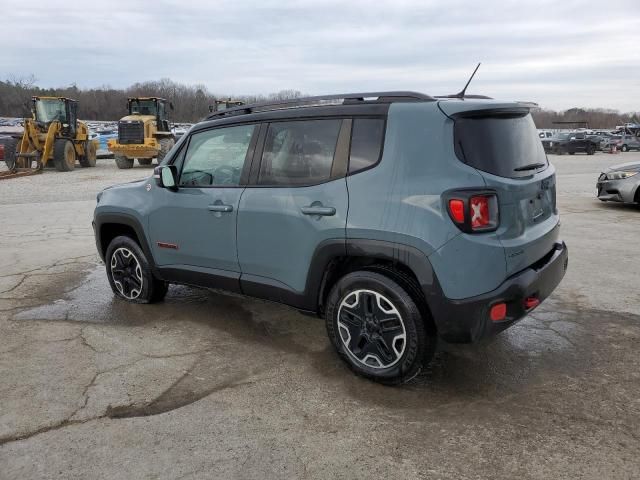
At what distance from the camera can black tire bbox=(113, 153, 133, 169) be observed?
2333 centimetres

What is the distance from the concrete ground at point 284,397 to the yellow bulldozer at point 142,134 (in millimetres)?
18055

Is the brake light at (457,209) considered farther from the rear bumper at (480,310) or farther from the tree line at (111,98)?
the tree line at (111,98)

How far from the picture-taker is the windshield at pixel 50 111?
72.3 feet

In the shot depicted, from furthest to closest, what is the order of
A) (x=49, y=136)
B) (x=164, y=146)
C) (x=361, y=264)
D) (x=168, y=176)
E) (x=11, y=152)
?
1. (x=164, y=146)
2. (x=49, y=136)
3. (x=11, y=152)
4. (x=168, y=176)
5. (x=361, y=264)

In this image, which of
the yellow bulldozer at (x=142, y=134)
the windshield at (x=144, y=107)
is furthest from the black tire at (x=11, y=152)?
Answer: the windshield at (x=144, y=107)

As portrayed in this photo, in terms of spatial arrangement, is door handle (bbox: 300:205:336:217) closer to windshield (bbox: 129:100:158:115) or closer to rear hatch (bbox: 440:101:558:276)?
rear hatch (bbox: 440:101:558:276)

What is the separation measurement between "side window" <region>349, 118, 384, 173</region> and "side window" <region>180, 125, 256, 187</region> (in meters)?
0.95

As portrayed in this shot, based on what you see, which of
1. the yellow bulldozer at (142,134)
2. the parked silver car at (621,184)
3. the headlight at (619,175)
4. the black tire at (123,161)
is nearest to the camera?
the parked silver car at (621,184)

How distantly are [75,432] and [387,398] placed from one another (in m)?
1.79

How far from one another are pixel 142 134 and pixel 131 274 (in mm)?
18797

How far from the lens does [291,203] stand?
367cm

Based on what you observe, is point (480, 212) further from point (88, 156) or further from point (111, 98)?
point (111, 98)

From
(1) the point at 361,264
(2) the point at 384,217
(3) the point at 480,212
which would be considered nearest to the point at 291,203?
(1) the point at 361,264

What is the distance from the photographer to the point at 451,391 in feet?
11.1
